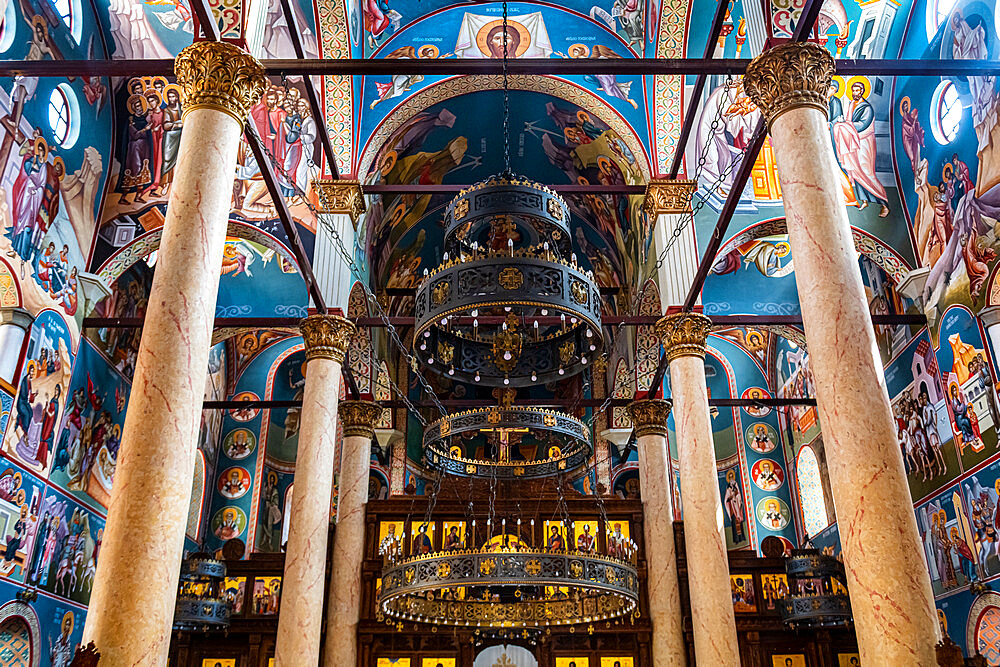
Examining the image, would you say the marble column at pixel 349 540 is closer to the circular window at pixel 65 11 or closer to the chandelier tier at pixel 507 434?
the chandelier tier at pixel 507 434

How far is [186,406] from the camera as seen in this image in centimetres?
613

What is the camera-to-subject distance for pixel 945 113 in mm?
12539

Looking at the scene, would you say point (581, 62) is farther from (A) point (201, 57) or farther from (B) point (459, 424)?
(B) point (459, 424)

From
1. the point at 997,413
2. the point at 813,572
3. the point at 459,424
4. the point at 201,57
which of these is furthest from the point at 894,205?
the point at 201,57

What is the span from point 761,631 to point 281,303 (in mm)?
11503

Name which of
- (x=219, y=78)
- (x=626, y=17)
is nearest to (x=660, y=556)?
(x=626, y=17)

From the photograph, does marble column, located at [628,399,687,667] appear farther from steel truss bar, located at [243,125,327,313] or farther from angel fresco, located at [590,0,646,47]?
angel fresco, located at [590,0,646,47]

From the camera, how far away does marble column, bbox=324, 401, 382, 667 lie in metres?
13.1

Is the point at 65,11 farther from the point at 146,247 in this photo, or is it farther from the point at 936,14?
the point at 936,14

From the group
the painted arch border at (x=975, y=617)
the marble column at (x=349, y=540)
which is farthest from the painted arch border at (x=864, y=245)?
the marble column at (x=349, y=540)

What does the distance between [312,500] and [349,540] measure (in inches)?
115

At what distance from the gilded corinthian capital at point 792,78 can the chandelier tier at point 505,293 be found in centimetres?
255

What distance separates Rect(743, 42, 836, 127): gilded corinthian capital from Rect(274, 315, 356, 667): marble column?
754 centimetres

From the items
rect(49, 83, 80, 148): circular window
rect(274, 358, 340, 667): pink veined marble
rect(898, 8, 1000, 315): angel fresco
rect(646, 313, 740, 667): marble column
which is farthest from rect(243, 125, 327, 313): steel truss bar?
rect(898, 8, 1000, 315): angel fresco
